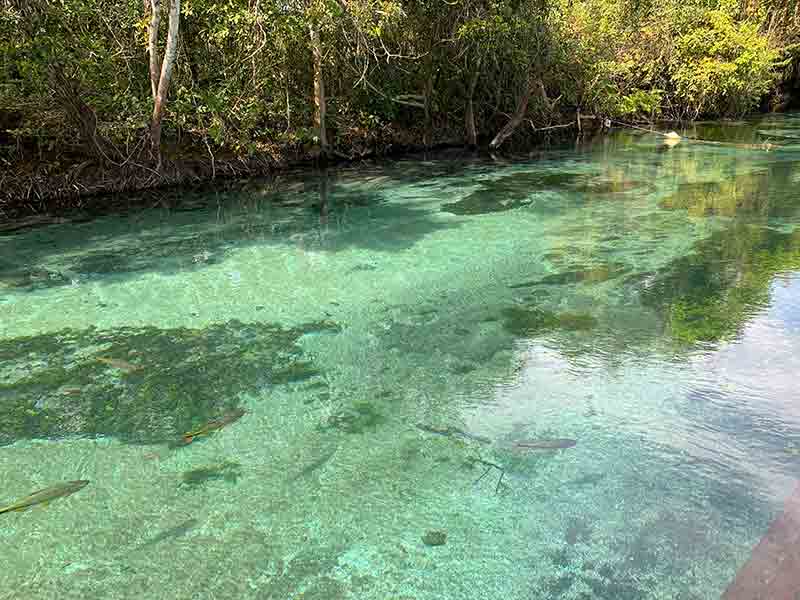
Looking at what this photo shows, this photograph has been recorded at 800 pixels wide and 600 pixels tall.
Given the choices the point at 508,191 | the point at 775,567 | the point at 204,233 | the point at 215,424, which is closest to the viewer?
the point at 775,567

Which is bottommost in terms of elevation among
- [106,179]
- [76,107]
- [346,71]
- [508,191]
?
[508,191]

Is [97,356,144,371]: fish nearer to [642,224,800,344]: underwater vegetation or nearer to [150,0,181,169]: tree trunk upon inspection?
[642,224,800,344]: underwater vegetation

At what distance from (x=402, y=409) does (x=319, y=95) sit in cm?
1038

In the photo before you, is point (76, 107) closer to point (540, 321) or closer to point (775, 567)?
point (540, 321)

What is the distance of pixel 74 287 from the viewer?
613 centimetres

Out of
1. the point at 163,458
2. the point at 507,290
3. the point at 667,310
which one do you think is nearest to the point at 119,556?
the point at 163,458

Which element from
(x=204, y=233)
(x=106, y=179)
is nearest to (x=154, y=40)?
(x=106, y=179)

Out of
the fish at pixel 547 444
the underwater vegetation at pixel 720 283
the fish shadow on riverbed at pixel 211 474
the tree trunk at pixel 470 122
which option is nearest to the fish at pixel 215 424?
the fish shadow on riverbed at pixel 211 474

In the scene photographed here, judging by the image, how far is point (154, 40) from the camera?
9.51 metres

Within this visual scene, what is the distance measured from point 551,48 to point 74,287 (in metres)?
13.0

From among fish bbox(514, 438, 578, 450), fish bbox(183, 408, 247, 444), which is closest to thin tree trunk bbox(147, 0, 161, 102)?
fish bbox(183, 408, 247, 444)

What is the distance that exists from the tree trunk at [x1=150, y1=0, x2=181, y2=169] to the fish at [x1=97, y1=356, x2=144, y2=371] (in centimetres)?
665

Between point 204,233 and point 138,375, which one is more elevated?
point 204,233

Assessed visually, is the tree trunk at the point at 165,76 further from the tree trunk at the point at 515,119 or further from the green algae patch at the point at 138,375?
the tree trunk at the point at 515,119
